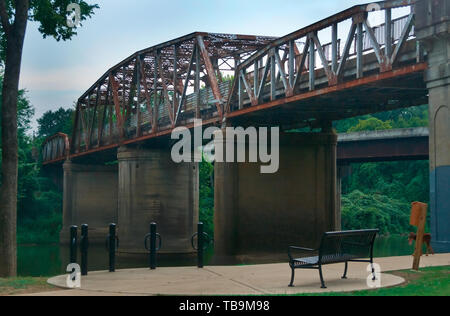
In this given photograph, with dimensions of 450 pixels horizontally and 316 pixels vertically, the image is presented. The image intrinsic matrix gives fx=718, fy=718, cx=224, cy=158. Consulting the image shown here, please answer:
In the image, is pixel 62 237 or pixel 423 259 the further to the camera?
pixel 62 237

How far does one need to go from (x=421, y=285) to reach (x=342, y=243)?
1.91 m

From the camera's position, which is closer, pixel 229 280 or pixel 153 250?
pixel 229 280

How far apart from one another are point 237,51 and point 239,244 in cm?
1581

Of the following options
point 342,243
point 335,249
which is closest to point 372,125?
point 342,243

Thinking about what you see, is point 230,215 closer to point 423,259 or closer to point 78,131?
point 423,259

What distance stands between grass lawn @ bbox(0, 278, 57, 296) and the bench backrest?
5241 millimetres

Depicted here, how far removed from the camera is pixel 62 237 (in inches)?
2911

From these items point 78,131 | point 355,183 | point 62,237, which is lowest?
point 62,237

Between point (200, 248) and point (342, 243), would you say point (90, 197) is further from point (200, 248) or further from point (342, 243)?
point (342, 243)

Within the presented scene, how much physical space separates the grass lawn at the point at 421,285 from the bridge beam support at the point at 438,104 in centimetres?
479

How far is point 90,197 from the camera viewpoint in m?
74.0

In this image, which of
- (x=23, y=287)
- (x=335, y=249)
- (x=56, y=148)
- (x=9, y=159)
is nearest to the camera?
(x=335, y=249)

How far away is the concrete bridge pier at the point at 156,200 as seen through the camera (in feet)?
171
